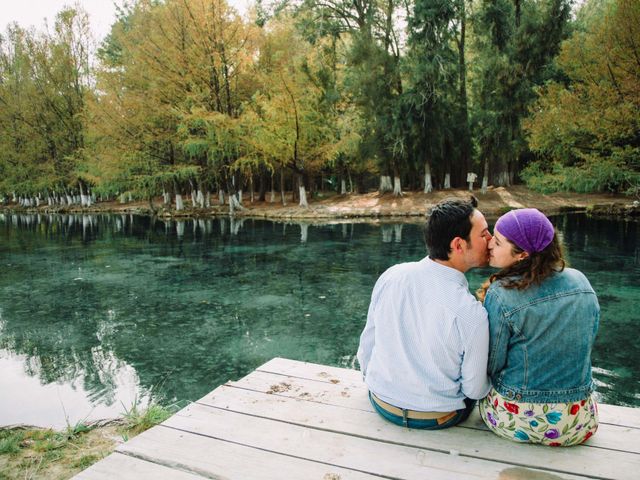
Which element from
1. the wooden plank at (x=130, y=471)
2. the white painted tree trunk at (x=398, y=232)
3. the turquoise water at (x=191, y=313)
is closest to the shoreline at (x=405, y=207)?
the white painted tree trunk at (x=398, y=232)

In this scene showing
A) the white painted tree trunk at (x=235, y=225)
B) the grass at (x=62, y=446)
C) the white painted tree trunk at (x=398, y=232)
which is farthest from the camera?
the white painted tree trunk at (x=235, y=225)

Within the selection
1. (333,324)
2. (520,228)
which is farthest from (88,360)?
(520,228)

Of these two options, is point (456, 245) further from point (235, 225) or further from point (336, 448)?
point (235, 225)

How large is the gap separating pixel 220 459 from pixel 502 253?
1.59 meters

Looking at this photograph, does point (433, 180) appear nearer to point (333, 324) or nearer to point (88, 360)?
point (333, 324)

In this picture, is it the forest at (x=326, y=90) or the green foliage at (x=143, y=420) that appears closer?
the green foliage at (x=143, y=420)

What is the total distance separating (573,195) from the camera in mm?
25891

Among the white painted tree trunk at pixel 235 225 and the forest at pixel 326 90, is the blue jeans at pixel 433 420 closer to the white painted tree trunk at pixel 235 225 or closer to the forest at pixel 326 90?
the white painted tree trunk at pixel 235 225

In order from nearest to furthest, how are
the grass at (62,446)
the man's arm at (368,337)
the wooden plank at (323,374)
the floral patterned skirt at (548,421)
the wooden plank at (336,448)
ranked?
the wooden plank at (336,448) < the floral patterned skirt at (548,421) < the man's arm at (368,337) < the wooden plank at (323,374) < the grass at (62,446)

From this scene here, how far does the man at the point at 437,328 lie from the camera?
2.18 metres

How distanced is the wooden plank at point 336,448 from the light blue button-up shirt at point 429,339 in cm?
26

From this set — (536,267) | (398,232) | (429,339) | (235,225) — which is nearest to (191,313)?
(429,339)

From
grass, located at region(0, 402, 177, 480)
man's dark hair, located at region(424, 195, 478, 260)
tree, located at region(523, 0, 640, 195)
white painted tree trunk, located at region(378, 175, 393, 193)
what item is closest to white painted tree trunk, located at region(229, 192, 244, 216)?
white painted tree trunk, located at region(378, 175, 393, 193)

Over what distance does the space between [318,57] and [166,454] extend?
2568 cm
